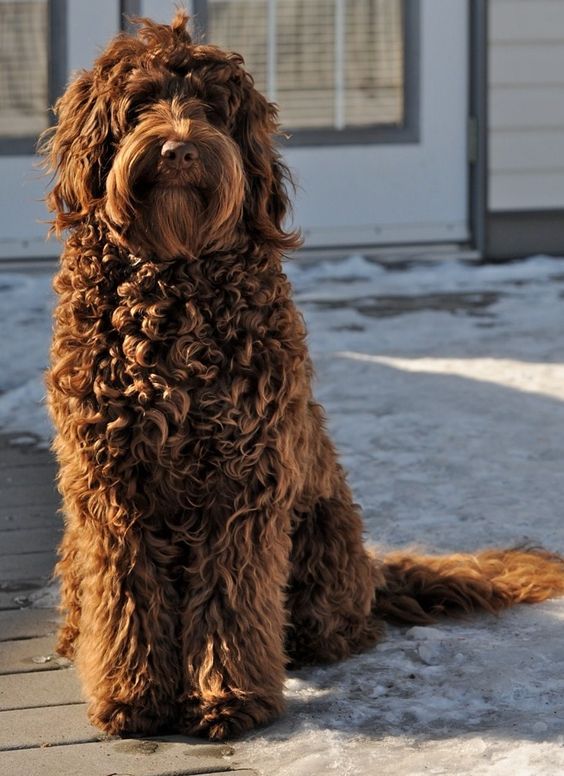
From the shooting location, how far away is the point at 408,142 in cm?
848

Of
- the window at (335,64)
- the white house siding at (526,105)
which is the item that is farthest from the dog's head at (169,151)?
the white house siding at (526,105)

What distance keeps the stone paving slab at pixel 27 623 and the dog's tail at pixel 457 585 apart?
2.89ft

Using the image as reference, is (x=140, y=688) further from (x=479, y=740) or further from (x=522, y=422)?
(x=522, y=422)

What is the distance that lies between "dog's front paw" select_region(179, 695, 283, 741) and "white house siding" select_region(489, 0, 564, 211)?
589cm

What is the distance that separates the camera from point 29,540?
4453 millimetres

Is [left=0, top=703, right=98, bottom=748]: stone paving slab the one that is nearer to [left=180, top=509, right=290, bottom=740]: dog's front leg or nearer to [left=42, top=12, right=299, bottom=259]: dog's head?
[left=180, top=509, right=290, bottom=740]: dog's front leg

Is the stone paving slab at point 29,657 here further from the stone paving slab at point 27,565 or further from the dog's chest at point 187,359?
the dog's chest at point 187,359

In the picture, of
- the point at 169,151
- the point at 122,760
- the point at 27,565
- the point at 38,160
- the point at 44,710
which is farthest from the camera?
the point at 38,160

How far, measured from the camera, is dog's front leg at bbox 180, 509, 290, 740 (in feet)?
10.3

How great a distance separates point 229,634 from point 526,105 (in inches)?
243

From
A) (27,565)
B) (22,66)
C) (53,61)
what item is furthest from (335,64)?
(27,565)

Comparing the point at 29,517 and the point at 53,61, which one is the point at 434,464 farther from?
the point at 53,61

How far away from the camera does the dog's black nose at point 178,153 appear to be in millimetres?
2893

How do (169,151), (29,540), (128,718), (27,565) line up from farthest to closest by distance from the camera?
(29,540), (27,565), (128,718), (169,151)
